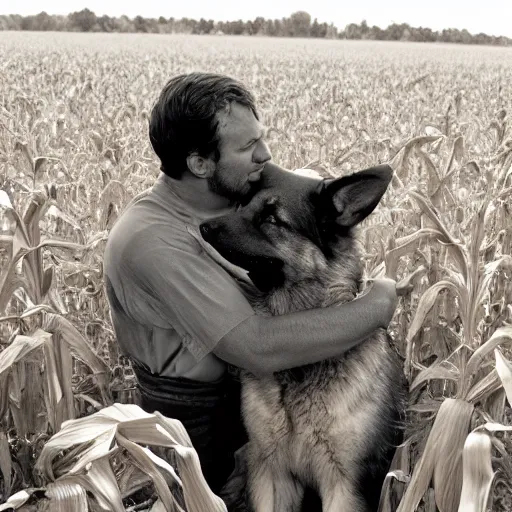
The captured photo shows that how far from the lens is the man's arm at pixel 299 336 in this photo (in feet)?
8.14

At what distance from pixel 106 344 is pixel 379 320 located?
174 cm

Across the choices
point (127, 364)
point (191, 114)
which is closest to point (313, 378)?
point (191, 114)

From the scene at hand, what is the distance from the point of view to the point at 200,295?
8.27 feet

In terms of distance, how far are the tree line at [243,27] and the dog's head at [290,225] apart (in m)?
68.1

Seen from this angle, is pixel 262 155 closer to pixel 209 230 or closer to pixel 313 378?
pixel 209 230

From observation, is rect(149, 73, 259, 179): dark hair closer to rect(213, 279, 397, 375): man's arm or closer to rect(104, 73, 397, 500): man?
rect(104, 73, 397, 500): man

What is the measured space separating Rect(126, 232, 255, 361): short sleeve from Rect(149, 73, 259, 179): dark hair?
36cm

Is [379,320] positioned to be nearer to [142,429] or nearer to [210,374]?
[210,374]

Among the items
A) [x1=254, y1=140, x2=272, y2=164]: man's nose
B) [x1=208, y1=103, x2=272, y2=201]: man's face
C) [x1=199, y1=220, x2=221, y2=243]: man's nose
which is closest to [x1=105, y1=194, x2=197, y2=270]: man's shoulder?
[x1=199, y1=220, x2=221, y2=243]: man's nose

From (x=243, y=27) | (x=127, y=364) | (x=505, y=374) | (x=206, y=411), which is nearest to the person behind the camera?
(x=505, y=374)

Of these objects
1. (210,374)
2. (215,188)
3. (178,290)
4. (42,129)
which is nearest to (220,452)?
(210,374)

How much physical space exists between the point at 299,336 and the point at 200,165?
2.41ft

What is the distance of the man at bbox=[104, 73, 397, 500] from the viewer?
2502 millimetres

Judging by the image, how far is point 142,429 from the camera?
177cm
